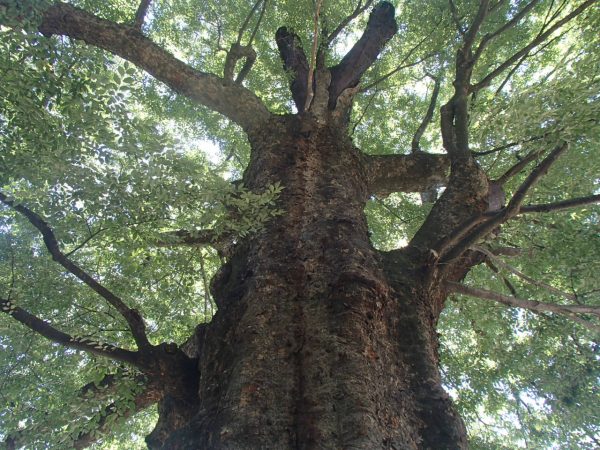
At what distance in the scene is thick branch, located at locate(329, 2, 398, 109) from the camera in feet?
19.5

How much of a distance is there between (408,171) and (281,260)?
9.62 ft

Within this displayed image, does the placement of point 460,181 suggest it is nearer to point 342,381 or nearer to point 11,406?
point 342,381

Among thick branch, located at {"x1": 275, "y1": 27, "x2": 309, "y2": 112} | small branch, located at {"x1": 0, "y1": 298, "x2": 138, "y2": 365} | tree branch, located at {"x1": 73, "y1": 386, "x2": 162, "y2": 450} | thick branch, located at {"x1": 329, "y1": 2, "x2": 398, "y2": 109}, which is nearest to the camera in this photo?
small branch, located at {"x1": 0, "y1": 298, "x2": 138, "y2": 365}

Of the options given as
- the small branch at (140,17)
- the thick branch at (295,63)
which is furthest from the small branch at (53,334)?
the small branch at (140,17)

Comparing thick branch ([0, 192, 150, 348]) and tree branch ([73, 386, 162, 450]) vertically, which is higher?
thick branch ([0, 192, 150, 348])

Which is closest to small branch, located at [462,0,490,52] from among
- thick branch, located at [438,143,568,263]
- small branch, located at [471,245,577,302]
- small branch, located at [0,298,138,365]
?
thick branch, located at [438,143,568,263]

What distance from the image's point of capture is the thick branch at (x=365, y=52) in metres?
5.96

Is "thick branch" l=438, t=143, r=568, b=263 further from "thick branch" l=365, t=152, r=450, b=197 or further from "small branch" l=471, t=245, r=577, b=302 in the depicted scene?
"thick branch" l=365, t=152, r=450, b=197

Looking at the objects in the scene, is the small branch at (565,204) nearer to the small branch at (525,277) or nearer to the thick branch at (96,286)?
the small branch at (525,277)

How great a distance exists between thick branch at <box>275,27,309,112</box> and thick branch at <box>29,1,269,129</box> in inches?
37.0

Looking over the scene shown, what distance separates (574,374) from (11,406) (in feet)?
20.5

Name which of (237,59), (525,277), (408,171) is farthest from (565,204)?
(237,59)

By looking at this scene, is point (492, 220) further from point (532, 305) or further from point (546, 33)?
point (546, 33)

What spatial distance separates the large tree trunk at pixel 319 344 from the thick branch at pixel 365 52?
257cm
